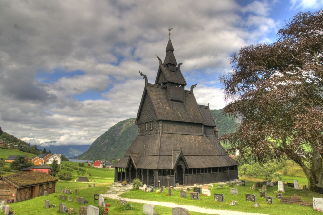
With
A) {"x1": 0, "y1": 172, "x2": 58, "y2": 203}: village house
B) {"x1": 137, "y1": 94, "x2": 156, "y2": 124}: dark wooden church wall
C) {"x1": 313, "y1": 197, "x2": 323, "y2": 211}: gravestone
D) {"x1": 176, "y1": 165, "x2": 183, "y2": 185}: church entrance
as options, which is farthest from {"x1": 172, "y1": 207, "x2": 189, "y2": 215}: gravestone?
{"x1": 137, "y1": 94, "x2": 156, "y2": 124}: dark wooden church wall

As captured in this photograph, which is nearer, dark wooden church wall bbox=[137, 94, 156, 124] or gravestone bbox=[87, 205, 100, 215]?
gravestone bbox=[87, 205, 100, 215]

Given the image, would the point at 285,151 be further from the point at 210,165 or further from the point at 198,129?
the point at 198,129

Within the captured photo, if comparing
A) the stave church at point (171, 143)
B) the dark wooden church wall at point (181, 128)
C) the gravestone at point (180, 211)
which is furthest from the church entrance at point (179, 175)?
the gravestone at point (180, 211)

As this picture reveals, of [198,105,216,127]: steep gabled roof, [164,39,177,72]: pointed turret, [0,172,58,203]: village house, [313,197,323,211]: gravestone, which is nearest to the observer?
[313,197,323,211]: gravestone

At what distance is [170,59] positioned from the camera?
42.8 metres

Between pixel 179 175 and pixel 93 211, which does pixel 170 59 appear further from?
pixel 93 211

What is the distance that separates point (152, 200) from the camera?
23938 mm

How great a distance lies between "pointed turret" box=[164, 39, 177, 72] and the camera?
4272 cm

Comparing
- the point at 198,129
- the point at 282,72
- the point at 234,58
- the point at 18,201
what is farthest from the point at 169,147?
the point at 18,201

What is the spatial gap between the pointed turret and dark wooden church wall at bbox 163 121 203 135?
1013 centimetres

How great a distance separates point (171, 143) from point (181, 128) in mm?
4044

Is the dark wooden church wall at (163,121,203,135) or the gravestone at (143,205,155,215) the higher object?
the dark wooden church wall at (163,121,203,135)

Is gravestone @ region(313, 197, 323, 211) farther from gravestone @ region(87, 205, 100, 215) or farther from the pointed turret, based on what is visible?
the pointed turret

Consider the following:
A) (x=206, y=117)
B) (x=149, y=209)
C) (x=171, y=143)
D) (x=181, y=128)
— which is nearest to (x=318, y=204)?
(x=149, y=209)
